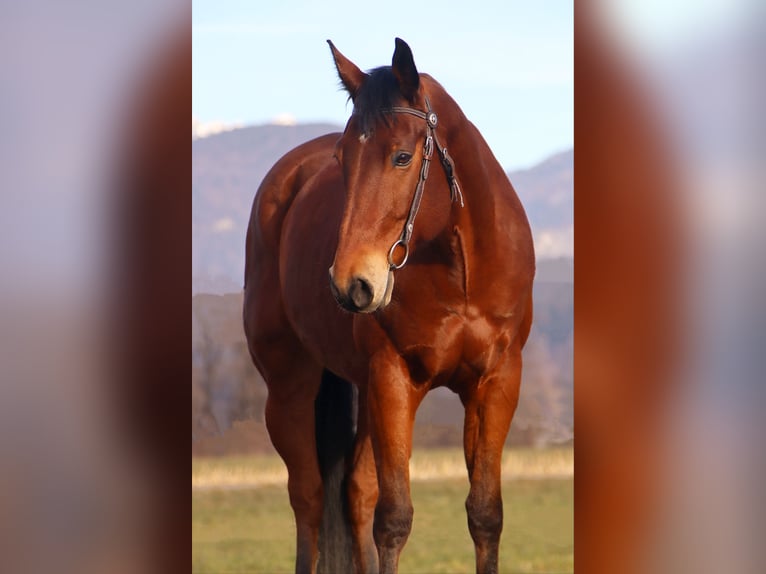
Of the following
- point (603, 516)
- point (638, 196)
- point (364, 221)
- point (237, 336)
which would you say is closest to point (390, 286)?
point (364, 221)

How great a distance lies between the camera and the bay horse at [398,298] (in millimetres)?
3842

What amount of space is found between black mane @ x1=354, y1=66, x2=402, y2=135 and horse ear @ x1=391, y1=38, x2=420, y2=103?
2 cm

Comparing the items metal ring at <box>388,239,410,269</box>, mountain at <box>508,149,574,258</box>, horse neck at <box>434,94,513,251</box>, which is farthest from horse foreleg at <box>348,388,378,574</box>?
mountain at <box>508,149,574,258</box>

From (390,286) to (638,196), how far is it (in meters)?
1.31

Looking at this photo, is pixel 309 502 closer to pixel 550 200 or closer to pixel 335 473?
pixel 335 473

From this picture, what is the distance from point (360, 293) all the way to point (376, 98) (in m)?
0.69

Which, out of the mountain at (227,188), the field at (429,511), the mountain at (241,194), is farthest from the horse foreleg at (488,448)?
the mountain at (227,188)

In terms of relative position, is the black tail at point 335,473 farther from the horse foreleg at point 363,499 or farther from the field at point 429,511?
the field at point 429,511

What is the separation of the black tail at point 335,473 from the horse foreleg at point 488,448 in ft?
3.77

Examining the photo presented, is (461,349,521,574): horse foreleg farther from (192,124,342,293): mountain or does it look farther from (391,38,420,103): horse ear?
(192,124,342,293): mountain

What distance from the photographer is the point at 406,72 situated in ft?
12.8

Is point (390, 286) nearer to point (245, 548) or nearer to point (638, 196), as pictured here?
point (638, 196)

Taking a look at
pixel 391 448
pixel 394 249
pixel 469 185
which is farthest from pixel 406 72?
pixel 391 448

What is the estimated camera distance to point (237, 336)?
28.5 feet
